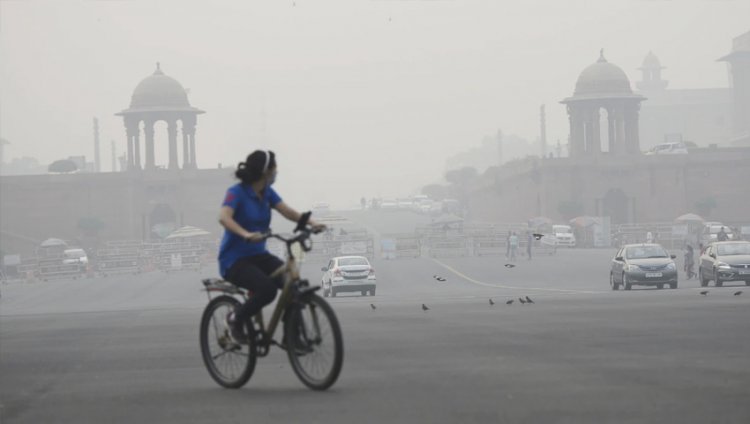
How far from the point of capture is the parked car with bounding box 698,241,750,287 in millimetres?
33531

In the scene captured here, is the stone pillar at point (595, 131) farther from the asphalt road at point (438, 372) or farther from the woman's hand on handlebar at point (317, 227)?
the woman's hand on handlebar at point (317, 227)

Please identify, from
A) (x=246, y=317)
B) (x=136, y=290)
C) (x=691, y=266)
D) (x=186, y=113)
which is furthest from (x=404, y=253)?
(x=246, y=317)

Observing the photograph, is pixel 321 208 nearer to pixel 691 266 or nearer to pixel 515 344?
pixel 691 266

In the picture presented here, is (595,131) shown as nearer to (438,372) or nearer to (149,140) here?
(149,140)

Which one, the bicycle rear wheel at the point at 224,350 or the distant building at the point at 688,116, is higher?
the distant building at the point at 688,116

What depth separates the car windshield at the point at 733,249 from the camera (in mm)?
34438

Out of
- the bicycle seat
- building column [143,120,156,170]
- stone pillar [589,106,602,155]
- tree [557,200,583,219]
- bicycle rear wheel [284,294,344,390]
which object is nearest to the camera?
bicycle rear wheel [284,294,344,390]

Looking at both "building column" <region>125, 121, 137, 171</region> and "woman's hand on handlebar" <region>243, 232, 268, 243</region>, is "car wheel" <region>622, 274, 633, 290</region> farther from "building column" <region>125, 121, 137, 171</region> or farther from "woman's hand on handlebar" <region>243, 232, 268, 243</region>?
"building column" <region>125, 121, 137, 171</region>

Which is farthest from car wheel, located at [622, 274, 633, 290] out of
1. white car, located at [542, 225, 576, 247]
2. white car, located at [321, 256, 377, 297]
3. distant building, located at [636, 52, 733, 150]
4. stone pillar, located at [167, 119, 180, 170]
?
distant building, located at [636, 52, 733, 150]

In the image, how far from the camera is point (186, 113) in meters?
97.6

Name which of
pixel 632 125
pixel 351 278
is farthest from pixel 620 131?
pixel 351 278

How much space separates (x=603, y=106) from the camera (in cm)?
9881

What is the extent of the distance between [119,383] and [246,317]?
4.87ft

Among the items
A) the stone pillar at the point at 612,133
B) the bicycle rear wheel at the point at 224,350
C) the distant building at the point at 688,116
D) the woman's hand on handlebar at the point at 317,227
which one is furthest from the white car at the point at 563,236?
the distant building at the point at 688,116
